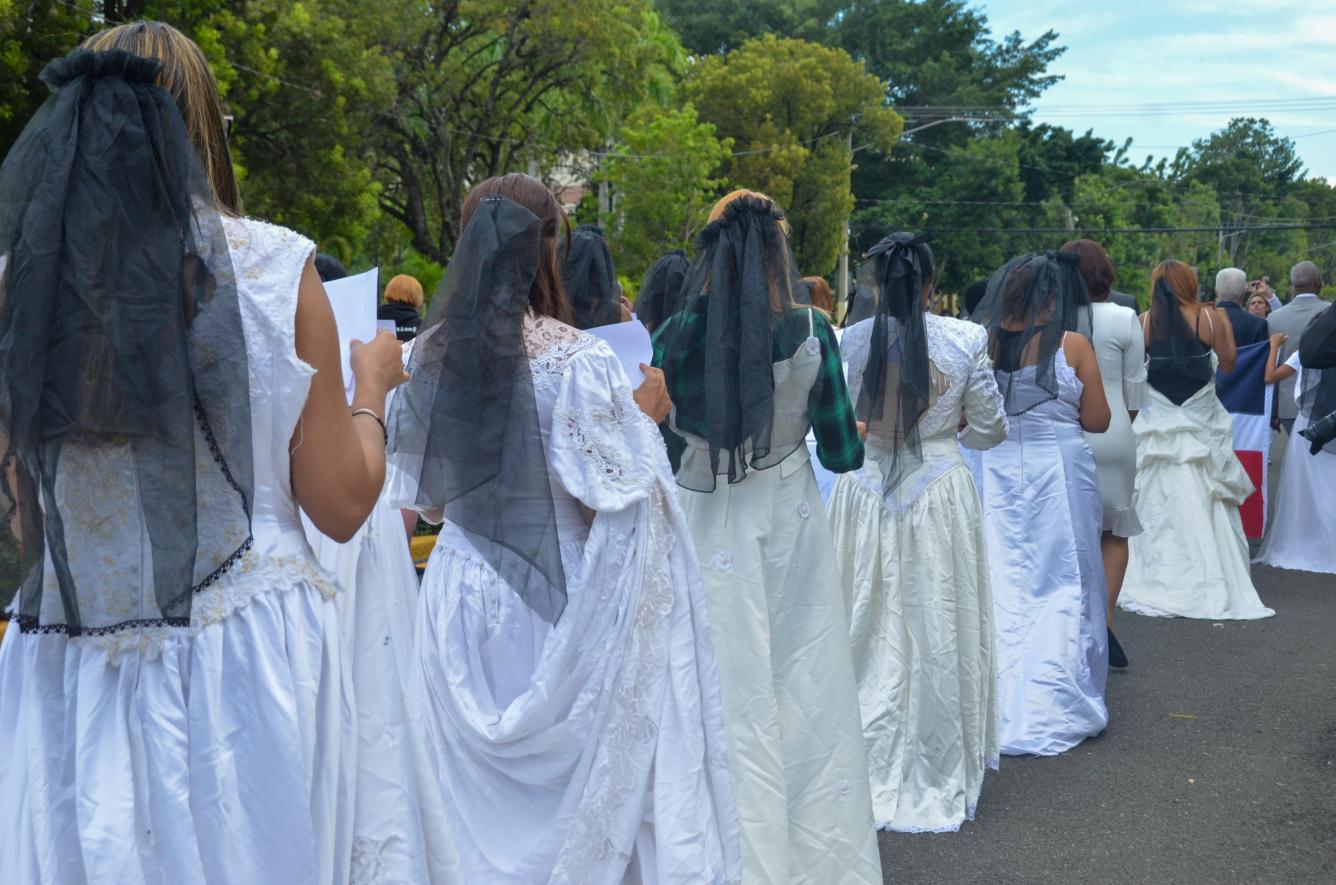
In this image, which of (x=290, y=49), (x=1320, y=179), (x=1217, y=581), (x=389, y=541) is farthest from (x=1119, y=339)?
(x=1320, y=179)

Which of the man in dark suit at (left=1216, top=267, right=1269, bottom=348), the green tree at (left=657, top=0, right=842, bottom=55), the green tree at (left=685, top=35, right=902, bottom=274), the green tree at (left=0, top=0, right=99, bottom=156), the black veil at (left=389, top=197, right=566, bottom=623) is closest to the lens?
the black veil at (left=389, top=197, right=566, bottom=623)

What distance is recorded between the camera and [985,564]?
18.0ft

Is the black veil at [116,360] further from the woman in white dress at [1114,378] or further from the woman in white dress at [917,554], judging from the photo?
the woman in white dress at [1114,378]

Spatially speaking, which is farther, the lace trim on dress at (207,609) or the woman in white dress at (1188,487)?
the woman in white dress at (1188,487)

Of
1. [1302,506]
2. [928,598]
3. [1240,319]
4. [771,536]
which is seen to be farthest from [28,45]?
Answer: [1302,506]

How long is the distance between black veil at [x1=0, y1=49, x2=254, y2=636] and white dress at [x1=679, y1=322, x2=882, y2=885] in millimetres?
2444

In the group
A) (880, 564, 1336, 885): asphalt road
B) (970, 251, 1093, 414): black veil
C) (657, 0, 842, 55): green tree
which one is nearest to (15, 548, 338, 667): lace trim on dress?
(880, 564, 1336, 885): asphalt road

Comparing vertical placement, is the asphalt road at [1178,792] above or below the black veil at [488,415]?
below

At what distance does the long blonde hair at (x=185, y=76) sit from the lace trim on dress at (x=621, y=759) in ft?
5.62

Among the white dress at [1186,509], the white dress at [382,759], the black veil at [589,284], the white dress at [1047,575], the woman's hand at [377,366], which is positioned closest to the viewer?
the white dress at [382,759]

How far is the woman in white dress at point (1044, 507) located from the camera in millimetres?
6125

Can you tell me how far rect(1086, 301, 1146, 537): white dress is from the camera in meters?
6.78

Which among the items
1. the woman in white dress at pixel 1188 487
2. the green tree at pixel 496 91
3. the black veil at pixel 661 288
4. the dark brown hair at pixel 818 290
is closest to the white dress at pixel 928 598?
the black veil at pixel 661 288

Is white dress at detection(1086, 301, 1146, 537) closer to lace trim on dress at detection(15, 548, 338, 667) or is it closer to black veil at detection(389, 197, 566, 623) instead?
black veil at detection(389, 197, 566, 623)
